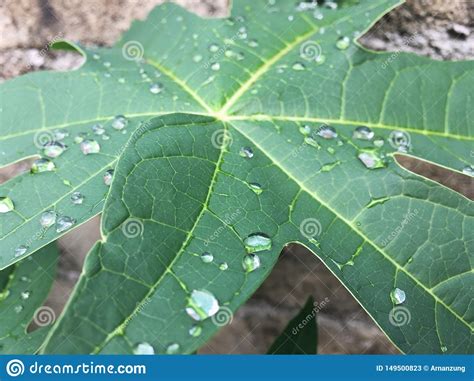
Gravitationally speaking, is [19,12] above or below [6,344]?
above

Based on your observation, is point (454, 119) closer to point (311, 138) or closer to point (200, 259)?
point (311, 138)

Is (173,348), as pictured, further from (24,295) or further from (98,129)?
(24,295)

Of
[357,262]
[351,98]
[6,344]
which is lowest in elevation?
[6,344]

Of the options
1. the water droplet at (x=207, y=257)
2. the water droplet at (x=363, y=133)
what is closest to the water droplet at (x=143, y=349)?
the water droplet at (x=207, y=257)

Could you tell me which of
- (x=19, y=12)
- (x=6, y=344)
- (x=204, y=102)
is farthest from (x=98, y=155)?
(x=19, y=12)

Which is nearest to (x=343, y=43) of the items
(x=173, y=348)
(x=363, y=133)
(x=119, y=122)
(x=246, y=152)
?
(x=363, y=133)

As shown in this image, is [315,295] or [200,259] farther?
[315,295]

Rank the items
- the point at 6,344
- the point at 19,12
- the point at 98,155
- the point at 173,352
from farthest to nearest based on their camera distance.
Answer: the point at 19,12, the point at 6,344, the point at 98,155, the point at 173,352
